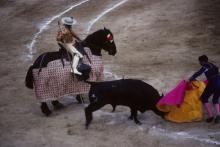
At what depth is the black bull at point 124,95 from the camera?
29.6ft

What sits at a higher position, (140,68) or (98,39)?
(98,39)

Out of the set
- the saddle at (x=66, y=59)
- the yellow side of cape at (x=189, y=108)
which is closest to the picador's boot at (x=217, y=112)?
the yellow side of cape at (x=189, y=108)

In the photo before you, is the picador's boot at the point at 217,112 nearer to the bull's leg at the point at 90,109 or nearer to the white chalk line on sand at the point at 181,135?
the white chalk line on sand at the point at 181,135

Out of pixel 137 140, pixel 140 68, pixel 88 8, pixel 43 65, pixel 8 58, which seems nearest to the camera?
pixel 137 140

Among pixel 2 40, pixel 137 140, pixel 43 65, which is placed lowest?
pixel 2 40

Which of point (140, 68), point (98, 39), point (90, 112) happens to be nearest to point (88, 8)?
point (140, 68)

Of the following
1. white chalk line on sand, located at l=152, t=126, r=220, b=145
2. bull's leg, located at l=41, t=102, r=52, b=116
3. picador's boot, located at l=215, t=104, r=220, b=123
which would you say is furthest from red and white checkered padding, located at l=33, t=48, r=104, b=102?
picador's boot, located at l=215, t=104, r=220, b=123

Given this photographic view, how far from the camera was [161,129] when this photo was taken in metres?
9.09

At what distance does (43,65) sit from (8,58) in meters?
4.85

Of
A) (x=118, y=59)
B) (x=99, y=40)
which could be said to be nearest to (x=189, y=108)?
(x=99, y=40)

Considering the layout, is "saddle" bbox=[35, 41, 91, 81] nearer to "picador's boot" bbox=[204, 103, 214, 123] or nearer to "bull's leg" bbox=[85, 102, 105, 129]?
"bull's leg" bbox=[85, 102, 105, 129]

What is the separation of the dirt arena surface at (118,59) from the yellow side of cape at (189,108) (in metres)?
0.14

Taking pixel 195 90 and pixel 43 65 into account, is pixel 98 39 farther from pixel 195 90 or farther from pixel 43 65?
pixel 195 90

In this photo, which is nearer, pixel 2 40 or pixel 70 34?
pixel 70 34
